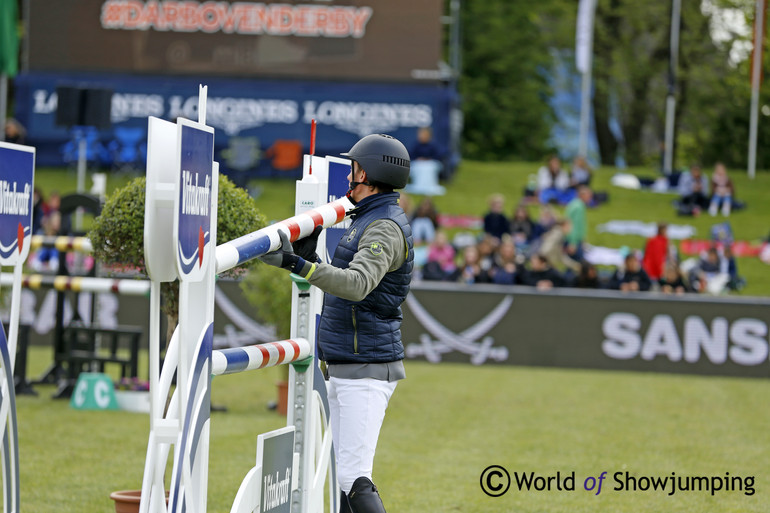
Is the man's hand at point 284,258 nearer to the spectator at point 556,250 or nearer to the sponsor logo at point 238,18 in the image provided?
the spectator at point 556,250

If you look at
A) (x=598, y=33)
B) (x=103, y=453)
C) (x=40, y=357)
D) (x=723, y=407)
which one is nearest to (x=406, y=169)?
(x=103, y=453)

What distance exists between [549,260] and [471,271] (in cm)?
186

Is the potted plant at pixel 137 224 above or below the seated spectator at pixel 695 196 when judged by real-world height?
below

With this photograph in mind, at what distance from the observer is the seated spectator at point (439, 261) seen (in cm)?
1814

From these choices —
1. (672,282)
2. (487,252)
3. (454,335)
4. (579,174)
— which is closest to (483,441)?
(454,335)

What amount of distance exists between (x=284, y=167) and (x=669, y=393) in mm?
13747

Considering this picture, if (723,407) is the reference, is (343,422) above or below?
above

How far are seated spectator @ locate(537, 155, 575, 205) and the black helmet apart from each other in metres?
19.9

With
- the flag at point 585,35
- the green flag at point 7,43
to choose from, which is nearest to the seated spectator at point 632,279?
the flag at point 585,35

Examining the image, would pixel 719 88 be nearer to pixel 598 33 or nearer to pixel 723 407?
pixel 598 33

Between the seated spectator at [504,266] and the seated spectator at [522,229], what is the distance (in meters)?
2.60

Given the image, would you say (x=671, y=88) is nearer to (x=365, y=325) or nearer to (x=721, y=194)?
(x=721, y=194)

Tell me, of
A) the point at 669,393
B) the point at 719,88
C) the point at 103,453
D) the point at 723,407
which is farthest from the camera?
the point at 719,88

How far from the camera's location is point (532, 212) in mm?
25312
